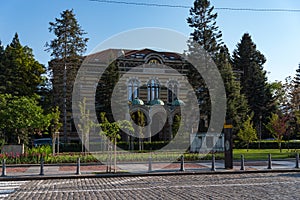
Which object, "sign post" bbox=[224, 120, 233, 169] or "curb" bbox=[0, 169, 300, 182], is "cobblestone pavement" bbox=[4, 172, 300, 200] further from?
"sign post" bbox=[224, 120, 233, 169]

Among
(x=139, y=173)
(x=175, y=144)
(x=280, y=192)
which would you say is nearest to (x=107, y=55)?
(x=175, y=144)

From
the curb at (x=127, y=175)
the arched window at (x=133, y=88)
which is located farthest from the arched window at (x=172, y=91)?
the curb at (x=127, y=175)

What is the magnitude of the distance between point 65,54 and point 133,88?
13903 mm

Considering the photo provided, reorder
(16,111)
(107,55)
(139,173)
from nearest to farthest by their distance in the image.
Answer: (139,173) → (16,111) → (107,55)

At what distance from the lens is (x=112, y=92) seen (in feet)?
153

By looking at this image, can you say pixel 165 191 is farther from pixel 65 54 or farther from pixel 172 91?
pixel 172 91

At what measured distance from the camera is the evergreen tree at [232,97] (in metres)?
44.2

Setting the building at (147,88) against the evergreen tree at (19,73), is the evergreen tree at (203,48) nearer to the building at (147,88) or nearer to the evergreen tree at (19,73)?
the building at (147,88)

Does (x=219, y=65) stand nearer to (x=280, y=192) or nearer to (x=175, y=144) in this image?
(x=175, y=144)

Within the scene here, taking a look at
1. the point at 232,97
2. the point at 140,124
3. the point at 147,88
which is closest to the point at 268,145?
the point at 232,97

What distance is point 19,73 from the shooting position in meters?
47.8

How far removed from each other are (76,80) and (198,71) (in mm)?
14940

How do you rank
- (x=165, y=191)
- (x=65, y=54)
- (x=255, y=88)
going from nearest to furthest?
1. (x=165, y=191)
2. (x=65, y=54)
3. (x=255, y=88)

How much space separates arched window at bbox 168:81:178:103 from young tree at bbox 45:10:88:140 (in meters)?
16.6
